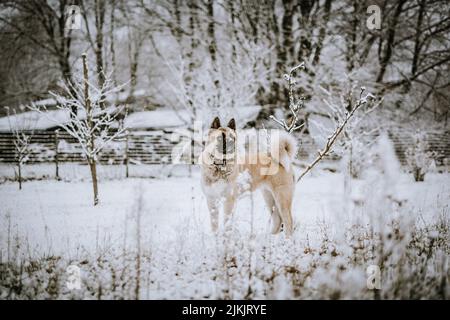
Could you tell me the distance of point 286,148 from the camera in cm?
476

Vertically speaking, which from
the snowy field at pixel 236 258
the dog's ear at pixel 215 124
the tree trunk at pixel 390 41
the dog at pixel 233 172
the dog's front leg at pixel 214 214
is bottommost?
the snowy field at pixel 236 258

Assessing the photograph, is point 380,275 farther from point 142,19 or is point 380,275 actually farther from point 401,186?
point 142,19

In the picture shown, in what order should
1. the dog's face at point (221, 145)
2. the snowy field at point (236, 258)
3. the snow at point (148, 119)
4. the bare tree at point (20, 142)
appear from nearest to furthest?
the snowy field at point (236, 258)
the dog's face at point (221, 145)
the bare tree at point (20, 142)
the snow at point (148, 119)

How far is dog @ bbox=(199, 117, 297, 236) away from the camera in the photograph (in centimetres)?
455

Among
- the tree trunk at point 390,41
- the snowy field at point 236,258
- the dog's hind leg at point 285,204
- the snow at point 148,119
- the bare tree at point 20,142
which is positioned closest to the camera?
the snowy field at point 236,258

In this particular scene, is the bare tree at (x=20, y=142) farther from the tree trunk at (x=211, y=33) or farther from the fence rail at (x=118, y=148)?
the tree trunk at (x=211, y=33)

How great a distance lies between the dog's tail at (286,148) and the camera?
4.65m

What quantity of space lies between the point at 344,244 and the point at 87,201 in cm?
658

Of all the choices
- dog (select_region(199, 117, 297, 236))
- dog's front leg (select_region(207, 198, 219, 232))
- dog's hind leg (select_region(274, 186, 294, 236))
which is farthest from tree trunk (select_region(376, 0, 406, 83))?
dog's front leg (select_region(207, 198, 219, 232))

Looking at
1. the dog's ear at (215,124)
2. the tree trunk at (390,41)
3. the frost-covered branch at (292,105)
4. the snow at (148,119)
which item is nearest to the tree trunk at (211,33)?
the snow at (148,119)

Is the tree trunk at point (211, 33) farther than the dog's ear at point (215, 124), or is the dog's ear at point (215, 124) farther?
the tree trunk at point (211, 33)

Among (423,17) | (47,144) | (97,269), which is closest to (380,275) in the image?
(97,269)

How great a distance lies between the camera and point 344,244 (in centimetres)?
393
